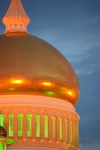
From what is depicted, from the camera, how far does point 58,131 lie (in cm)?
4334

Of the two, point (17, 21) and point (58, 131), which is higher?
point (17, 21)

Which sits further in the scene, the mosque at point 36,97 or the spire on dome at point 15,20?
the spire on dome at point 15,20

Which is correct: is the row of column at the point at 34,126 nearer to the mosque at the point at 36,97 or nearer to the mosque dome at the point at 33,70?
the mosque at the point at 36,97

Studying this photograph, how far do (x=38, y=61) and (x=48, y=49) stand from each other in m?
1.48

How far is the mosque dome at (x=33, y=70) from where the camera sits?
141 ft

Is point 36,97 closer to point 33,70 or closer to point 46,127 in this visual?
point 33,70

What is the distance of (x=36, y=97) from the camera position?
1703 inches

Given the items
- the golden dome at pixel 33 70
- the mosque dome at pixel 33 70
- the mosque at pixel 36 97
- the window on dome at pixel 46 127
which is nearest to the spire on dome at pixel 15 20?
the mosque dome at pixel 33 70

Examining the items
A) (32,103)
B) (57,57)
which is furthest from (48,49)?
(32,103)

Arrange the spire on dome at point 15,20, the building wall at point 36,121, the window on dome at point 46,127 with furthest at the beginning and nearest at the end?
the spire on dome at point 15,20, the window on dome at point 46,127, the building wall at point 36,121

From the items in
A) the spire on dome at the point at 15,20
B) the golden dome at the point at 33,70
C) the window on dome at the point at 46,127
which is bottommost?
the window on dome at the point at 46,127

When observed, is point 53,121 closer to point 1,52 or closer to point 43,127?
point 43,127

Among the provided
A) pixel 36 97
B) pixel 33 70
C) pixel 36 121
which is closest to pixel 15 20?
pixel 33 70

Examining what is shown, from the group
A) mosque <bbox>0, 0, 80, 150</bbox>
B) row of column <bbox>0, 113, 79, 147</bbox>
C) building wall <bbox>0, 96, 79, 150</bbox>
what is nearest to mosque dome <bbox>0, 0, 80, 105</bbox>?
mosque <bbox>0, 0, 80, 150</bbox>
